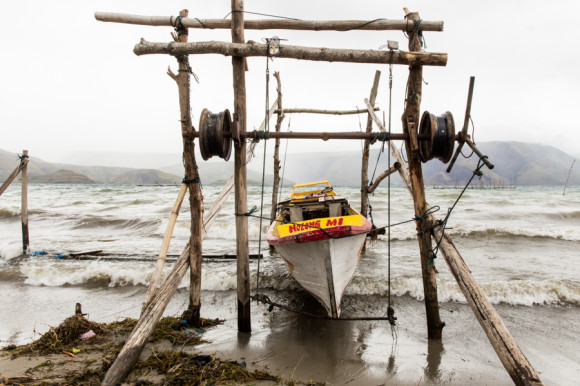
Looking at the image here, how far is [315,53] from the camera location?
402 centimetres

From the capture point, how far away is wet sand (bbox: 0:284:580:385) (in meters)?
3.62

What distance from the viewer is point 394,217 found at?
730 inches

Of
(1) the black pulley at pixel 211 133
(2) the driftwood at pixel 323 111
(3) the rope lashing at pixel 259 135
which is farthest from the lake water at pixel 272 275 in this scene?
(2) the driftwood at pixel 323 111

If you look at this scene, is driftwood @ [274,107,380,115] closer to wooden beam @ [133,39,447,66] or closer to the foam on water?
the foam on water

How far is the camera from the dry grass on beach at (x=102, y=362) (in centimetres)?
326

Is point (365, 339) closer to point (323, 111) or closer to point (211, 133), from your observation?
point (211, 133)

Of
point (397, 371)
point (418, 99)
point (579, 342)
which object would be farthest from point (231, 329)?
point (579, 342)

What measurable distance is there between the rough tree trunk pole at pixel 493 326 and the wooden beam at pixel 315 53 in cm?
220

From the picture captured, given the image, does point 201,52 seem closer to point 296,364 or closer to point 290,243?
point 290,243

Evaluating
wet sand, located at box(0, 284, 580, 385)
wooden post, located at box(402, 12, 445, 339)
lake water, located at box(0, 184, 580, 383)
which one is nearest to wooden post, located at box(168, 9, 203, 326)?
wet sand, located at box(0, 284, 580, 385)

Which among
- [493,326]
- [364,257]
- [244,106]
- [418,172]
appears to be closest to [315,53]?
[244,106]

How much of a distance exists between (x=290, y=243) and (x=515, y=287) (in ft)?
16.4

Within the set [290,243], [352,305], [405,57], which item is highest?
[405,57]

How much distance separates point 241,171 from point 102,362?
2829 millimetres
